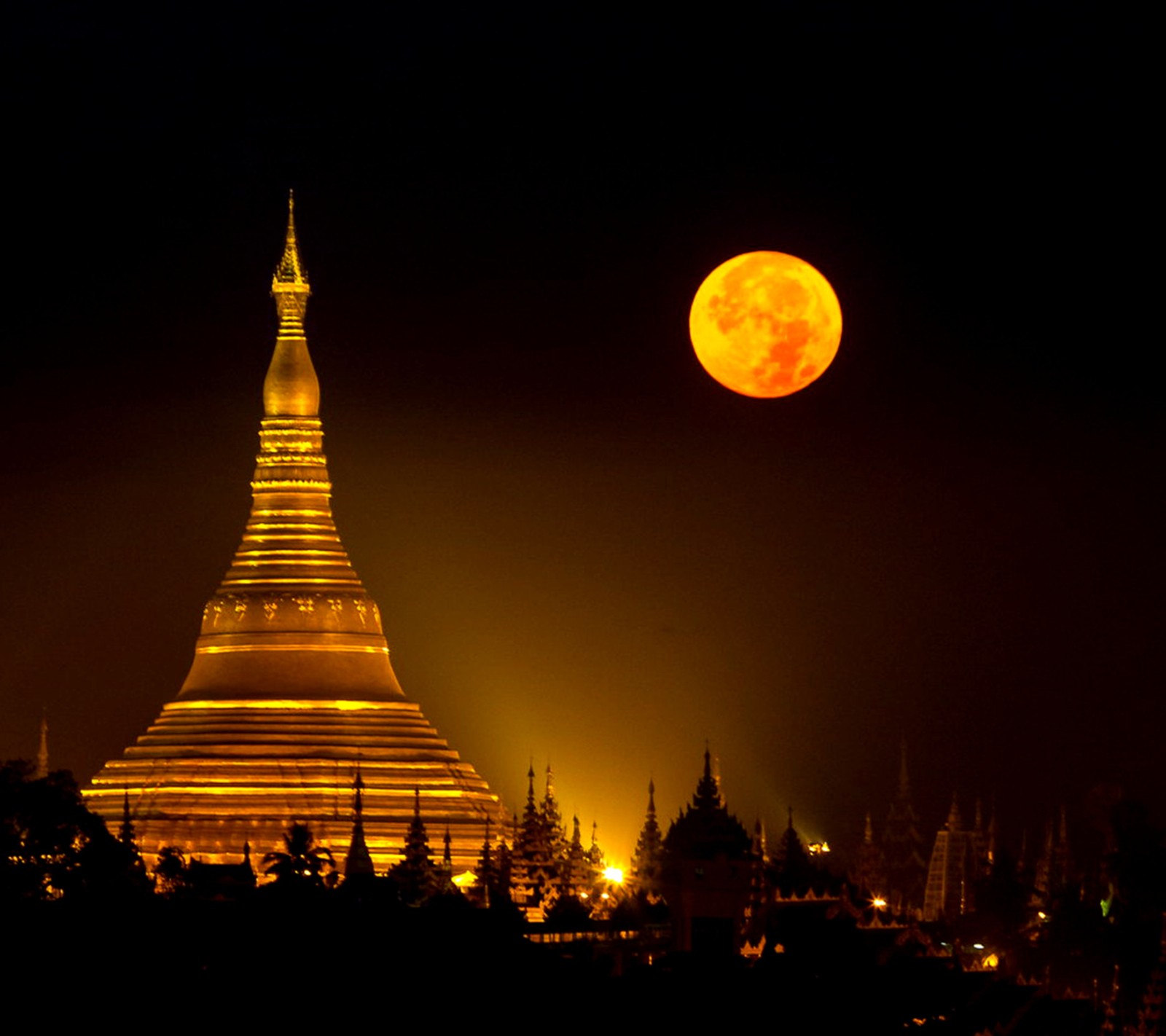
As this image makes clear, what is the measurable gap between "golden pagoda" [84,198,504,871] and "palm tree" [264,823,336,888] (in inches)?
61.4

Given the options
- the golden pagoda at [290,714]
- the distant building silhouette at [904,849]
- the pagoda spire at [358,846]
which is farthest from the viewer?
the distant building silhouette at [904,849]

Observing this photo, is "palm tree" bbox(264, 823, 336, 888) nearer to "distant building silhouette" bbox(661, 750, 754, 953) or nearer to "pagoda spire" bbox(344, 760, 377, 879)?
"pagoda spire" bbox(344, 760, 377, 879)

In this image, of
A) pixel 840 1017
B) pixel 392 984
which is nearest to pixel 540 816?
pixel 840 1017

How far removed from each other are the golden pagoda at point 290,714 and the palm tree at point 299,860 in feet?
5.11

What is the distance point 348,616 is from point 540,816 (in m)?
6.24

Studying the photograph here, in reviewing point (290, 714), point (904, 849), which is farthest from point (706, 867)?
point (904, 849)

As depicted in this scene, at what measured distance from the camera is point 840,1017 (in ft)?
177

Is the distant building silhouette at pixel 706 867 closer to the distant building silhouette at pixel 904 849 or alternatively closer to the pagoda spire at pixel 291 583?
the pagoda spire at pixel 291 583

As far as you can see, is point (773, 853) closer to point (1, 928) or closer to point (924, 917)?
point (924, 917)

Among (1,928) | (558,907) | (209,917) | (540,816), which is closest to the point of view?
(1,928)

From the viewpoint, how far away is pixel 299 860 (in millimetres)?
66312

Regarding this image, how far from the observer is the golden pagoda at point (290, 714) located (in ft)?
258

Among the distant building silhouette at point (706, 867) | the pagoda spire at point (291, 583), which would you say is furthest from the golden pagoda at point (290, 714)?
the distant building silhouette at point (706, 867)

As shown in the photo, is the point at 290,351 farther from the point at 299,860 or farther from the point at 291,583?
the point at 299,860
